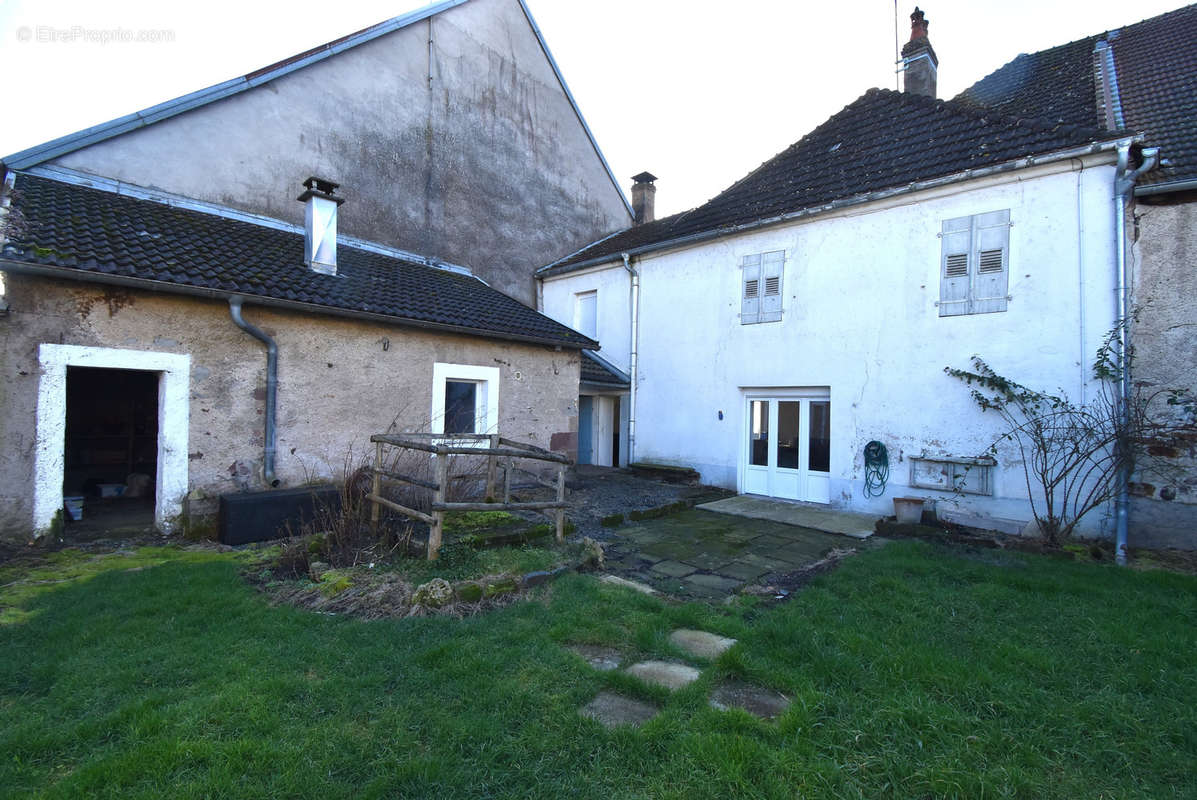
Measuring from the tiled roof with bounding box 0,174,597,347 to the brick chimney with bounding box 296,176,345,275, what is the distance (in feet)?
0.67

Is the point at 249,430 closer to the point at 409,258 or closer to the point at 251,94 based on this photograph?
the point at 409,258

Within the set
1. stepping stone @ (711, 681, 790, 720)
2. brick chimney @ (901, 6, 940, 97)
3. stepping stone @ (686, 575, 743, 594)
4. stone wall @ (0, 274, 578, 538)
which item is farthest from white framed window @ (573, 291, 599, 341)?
stepping stone @ (711, 681, 790, 720)

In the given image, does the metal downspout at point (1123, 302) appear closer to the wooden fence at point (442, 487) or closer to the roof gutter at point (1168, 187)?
the roof gutter at point (1168, 187)

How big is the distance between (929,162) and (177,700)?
34.7 ft

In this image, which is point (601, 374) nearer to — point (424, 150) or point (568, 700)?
point (424, 150)

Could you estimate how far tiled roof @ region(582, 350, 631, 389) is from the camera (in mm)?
12339

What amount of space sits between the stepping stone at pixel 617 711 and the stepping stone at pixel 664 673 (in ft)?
0.60

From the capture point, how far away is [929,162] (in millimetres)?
8711

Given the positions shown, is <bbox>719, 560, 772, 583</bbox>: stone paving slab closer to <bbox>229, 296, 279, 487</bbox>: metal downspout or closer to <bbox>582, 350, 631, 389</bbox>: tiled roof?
<bbox>229, 296, 279, 487</bbox>: metal downspout

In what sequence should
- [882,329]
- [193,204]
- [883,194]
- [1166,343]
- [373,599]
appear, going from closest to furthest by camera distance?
[373,599], [1166,343], [883,194], [882,329], [193,204]

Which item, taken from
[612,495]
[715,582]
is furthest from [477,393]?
[715,582]

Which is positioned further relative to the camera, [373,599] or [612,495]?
[612,495]

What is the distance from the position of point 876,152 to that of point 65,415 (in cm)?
1209

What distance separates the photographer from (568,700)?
3059 mm
